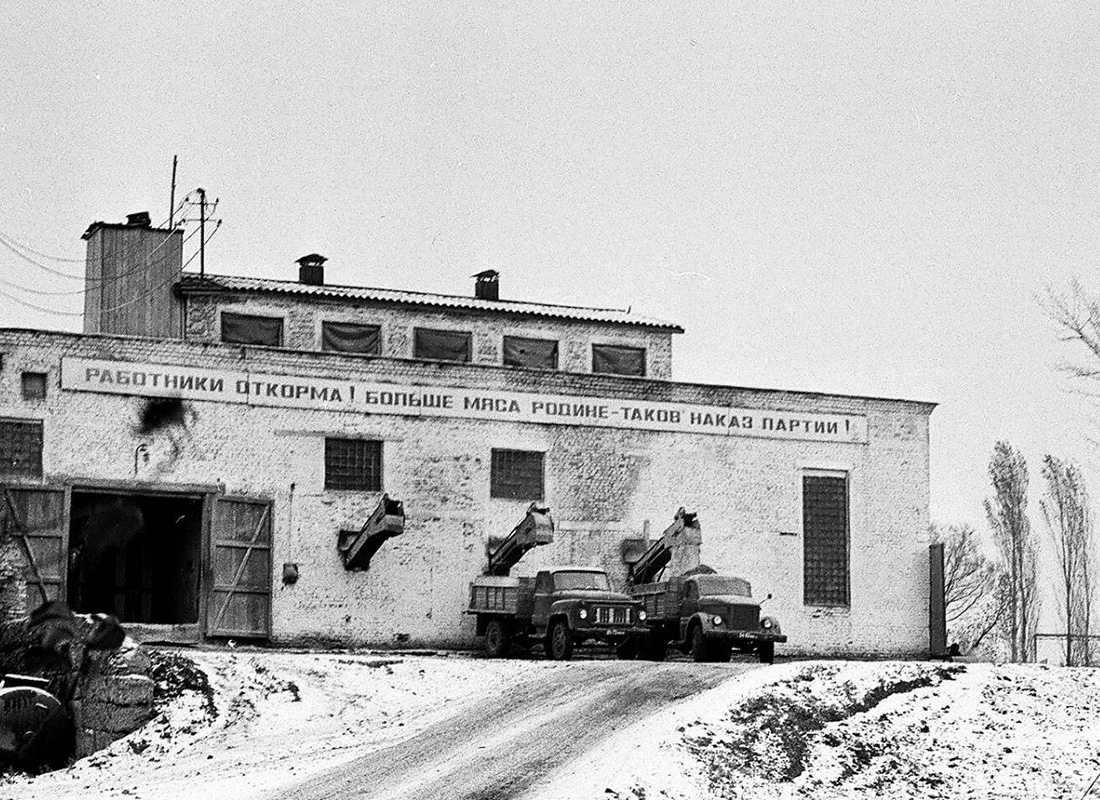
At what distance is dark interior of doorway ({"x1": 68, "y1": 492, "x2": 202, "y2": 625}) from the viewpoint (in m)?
37.4

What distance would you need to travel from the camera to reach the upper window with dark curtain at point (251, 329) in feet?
147

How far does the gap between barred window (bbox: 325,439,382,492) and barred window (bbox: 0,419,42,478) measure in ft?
18.5

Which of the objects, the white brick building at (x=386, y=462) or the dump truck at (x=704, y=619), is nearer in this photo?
the dump truck at (x=704, y=619)

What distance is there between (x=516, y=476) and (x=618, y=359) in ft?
26.4

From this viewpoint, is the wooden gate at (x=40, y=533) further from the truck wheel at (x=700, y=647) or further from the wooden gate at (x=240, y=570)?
the truck wheel at (x=700, y=647)

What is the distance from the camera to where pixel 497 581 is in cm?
3831

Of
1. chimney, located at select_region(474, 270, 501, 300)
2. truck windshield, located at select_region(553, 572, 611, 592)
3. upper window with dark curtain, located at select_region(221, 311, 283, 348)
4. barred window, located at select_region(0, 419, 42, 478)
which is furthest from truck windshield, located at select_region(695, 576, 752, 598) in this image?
chimney, located at select_region(474, 270, 501, 300)

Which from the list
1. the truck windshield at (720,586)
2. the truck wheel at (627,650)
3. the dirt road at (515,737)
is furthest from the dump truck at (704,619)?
the dirt road at (515,737)

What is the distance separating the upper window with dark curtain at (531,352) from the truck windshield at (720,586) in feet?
40.9

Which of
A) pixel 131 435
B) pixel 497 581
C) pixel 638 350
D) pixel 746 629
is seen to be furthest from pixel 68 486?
pixel 638 350

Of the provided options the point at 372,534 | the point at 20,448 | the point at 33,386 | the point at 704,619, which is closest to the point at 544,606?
the point at 704,619

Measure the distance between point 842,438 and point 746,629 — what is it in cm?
1072

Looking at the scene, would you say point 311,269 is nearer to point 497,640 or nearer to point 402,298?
point 402,298

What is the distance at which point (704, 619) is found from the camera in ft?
112
